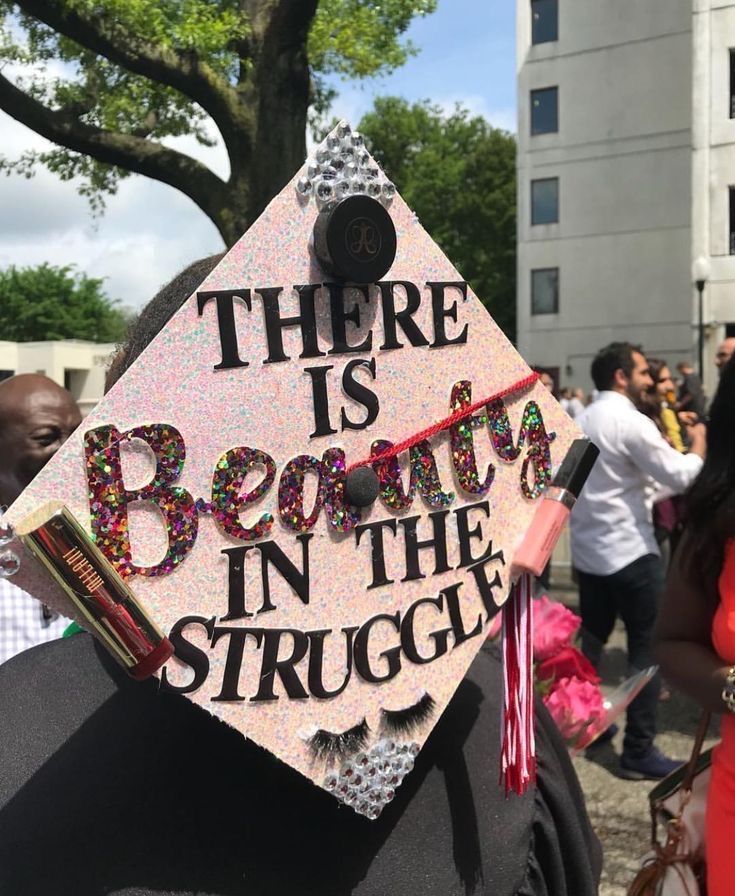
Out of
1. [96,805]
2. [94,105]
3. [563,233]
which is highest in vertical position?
[563,233]

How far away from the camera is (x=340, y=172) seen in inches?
33.6

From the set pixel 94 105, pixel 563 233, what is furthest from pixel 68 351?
pixel 94 105

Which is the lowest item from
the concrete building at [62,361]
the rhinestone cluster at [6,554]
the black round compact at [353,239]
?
the rhinestone cluster at [6,554]

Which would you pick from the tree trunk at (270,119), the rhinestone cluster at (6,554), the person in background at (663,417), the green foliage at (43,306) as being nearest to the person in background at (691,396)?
the person in background at (663,417)

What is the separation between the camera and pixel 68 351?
33125 millimetres

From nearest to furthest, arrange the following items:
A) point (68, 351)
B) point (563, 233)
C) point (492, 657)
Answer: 1. point (492, 657)
2. point (563, 233)
3. point (68, 351)

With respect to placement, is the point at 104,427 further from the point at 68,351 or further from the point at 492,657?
the point at 68,351

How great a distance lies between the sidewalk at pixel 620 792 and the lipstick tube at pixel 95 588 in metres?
2.87

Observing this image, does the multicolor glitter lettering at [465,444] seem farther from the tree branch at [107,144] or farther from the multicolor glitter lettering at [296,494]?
the tree branch at [107,144]

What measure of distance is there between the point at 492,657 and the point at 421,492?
38cm

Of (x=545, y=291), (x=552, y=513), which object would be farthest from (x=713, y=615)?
(x=545, y=291)

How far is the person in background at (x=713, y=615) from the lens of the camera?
168 cm

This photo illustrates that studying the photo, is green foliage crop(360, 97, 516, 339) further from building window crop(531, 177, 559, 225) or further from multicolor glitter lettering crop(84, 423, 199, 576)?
multicolor glitter lettering crop(84, 423, 199, 576)

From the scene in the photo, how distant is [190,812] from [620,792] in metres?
3.38
